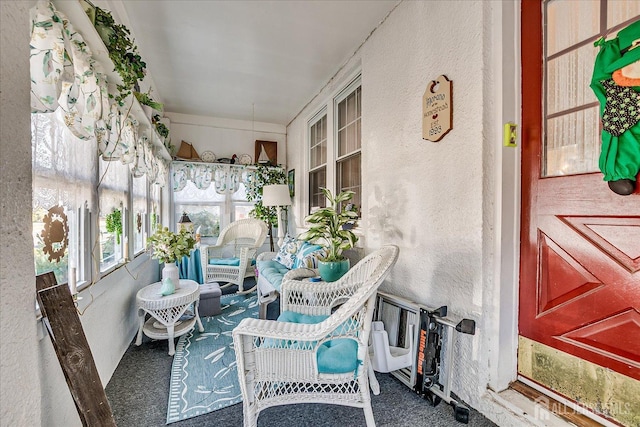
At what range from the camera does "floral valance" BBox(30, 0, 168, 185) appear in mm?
968

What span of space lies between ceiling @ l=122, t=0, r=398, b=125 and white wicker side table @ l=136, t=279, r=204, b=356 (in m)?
2.30

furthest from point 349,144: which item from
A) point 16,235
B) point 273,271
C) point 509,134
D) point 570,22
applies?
point 16,235

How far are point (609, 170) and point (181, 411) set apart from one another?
234cm

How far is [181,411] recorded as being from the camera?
1525mm

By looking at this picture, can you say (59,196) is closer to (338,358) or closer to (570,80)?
(338,358)

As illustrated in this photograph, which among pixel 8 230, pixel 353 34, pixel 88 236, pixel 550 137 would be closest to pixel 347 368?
pixel 8 230

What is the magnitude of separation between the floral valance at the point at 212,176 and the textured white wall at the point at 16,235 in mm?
3999

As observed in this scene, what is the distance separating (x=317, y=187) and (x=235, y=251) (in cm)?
170

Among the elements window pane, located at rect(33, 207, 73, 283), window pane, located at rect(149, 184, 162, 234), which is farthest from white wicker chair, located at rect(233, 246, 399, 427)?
window pane, located at rect(149, 184, 162, 234)

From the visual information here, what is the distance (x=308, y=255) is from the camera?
2.77 m

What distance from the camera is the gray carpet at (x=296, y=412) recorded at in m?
1.43

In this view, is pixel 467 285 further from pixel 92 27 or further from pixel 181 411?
pixel 92 27

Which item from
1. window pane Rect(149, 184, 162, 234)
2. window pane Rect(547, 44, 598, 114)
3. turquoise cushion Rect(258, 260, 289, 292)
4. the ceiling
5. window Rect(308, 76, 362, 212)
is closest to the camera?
window pane Rect(547, 44, 598, 114)

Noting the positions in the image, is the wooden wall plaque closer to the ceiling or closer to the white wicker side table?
the ceiling
